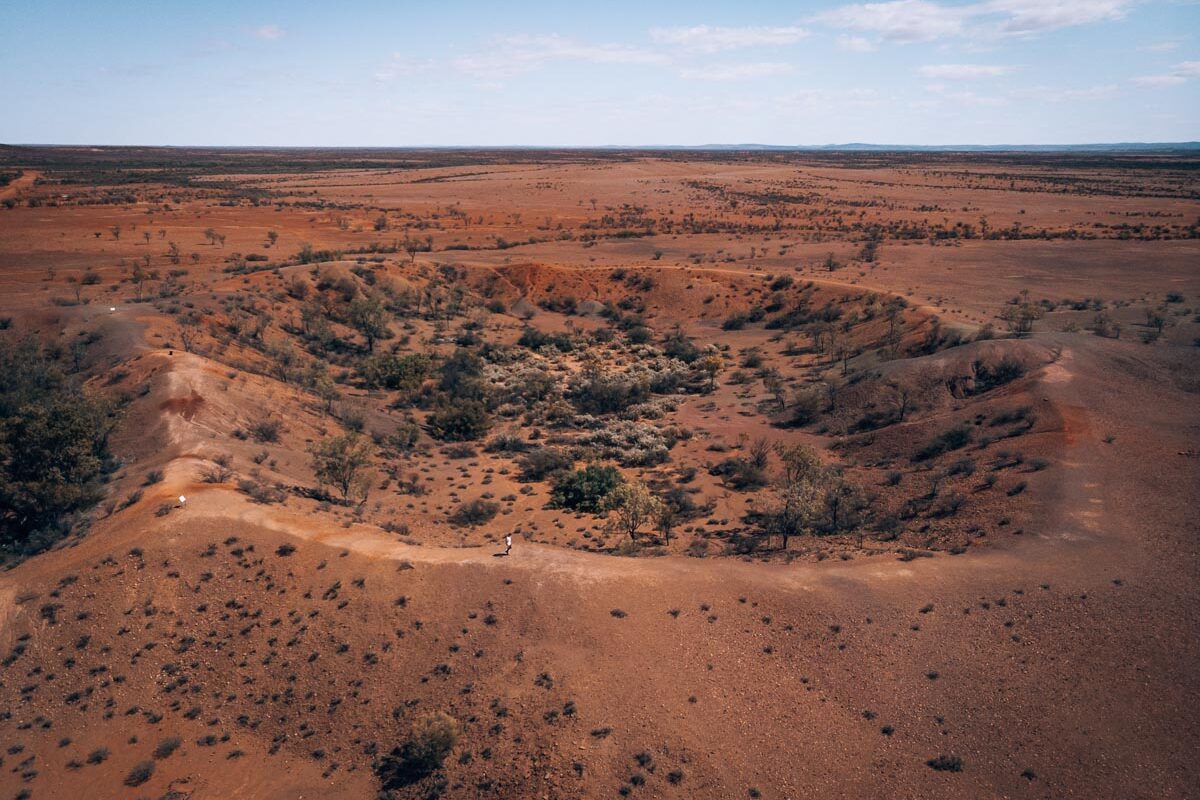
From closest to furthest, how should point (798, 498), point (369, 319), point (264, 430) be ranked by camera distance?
1. point (798, 498)
2. point (264, 430)
3. point (369, 319)

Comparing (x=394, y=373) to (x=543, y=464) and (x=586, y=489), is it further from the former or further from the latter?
(x=586, y=489)

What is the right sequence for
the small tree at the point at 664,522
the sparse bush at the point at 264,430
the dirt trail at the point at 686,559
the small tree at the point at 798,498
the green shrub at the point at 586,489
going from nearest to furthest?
the dirt trail at the point at 686,559
the small tree at the point at 798,498
the small tree at the point at 664,522
the green shrub at the point at 586,489
the sparse bush at the point at 264,430

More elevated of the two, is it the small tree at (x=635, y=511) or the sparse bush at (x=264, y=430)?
the sparse bush at (x=264, y=430)

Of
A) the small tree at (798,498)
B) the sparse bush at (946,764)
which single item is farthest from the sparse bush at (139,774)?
the small tree at (798,498)

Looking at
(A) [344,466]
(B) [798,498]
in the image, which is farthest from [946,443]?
(A) [344,466]

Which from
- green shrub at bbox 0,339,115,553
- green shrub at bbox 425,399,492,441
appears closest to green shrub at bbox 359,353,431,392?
green shrub at bbox 425,399,492,441

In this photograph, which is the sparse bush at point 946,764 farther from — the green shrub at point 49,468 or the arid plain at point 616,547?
the green shrub at point 49,468

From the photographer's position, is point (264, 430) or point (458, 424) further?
point (458, 424)

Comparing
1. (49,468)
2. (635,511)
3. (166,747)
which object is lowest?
(166,747)

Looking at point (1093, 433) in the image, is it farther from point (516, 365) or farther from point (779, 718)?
point (516, 365)

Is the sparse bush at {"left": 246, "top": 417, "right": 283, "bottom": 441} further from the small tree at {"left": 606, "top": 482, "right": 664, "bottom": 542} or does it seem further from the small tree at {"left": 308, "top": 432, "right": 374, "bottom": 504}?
the small tree at {"left": 606, "top": 482, "right": 664, "bottom": 542}
